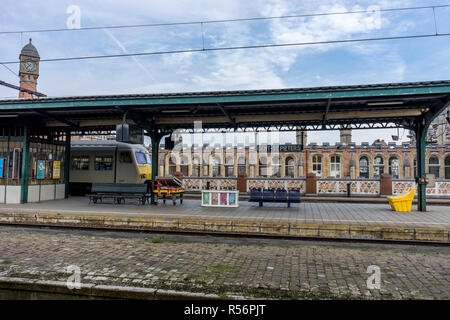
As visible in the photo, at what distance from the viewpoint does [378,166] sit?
34.3 metres

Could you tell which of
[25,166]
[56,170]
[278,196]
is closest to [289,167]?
[278,196]

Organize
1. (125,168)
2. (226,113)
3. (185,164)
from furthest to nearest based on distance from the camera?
1. (185,164)
2. (125,168)
3. (226,113)

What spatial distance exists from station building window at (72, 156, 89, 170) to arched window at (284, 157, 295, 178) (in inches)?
939

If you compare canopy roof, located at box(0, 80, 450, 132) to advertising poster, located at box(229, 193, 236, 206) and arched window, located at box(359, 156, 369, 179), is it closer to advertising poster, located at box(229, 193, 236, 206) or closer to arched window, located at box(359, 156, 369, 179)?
advertising poster, located at box(229, 193, 236, 206)

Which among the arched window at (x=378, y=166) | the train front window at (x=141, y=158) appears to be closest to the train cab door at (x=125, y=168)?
the train front window at (x=141, y=158)

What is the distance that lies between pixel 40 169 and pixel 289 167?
27.6 metres

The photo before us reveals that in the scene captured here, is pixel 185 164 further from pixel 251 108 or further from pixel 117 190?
pixel 251 108

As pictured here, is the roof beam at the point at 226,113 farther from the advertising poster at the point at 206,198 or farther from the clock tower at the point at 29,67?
the clock tower at the point at 29,67

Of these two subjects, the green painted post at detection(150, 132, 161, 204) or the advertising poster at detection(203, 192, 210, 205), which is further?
the green painted post at detection(150, 132, 161, 204)

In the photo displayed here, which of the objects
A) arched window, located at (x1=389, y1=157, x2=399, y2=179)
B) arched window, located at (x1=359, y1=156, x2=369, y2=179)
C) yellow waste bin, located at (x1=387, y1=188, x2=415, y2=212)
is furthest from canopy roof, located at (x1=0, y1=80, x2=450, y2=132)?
arched window, located at (x1=389, y1=157, x2=399, y2=179)

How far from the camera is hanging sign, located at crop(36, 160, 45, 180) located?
1389 cm

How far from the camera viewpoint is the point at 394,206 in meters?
11.9

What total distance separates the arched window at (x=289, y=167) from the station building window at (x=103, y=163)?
23099 millimetres

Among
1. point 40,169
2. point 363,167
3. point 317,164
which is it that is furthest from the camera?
point 317,164
